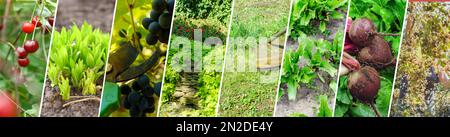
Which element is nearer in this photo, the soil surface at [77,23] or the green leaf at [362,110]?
the soil surface at [77,23]

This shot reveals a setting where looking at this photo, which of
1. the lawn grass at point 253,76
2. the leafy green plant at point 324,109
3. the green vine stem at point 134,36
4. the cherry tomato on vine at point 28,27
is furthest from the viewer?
the leafy green plant at point 324,109

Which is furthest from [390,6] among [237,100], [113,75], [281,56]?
[113,75]

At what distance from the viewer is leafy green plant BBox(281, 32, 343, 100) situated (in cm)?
389

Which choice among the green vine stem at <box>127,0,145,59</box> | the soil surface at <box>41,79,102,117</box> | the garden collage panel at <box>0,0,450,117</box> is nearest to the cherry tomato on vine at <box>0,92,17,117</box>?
the garden collage panel at <box>0,0,450,117</box>

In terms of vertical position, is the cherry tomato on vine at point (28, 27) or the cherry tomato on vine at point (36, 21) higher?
the cherry tomato on vine at point (36, 21)

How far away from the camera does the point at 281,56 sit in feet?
12.8

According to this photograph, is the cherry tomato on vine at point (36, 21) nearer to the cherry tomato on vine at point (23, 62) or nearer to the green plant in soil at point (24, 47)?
the green plant in soil at point (24, 47)

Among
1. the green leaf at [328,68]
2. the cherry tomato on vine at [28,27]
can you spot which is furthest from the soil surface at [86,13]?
the green leaf at [328,68]

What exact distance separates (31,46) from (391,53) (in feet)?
5.49

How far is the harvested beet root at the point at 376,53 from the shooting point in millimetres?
3947

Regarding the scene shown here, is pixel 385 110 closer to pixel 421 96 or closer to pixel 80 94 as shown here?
pixel 421 96

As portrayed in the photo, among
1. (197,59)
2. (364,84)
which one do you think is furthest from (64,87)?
(364,84)

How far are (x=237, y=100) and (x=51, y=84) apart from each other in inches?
33.7

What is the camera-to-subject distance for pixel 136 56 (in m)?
3.77
